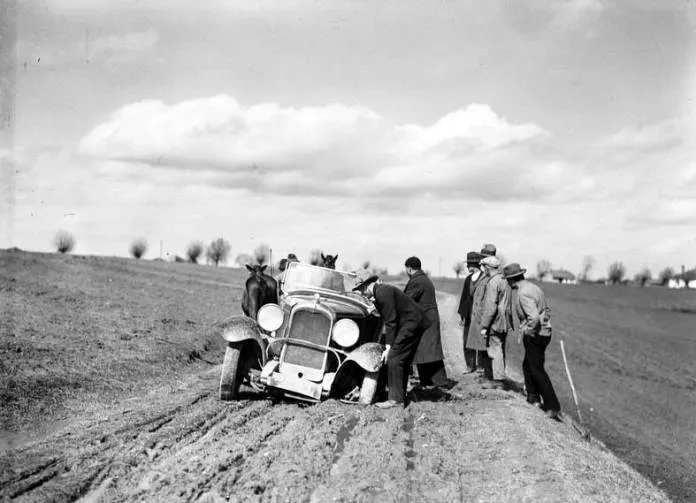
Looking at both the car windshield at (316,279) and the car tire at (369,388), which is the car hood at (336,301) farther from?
the car tire at (369,388)

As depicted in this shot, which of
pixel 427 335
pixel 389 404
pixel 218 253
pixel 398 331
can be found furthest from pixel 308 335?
pixel 218 253

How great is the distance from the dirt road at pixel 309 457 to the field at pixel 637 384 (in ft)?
12.4

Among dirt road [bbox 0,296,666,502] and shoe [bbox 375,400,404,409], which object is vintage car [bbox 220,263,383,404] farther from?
dirt road [bbox 0,296,666,502]

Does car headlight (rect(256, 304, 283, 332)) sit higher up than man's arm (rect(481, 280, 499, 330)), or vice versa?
man's arm (rect(481, 280, 499, 330))

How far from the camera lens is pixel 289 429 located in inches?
334

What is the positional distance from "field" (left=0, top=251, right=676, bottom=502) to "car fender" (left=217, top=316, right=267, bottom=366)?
77cm

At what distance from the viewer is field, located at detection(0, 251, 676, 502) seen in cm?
632

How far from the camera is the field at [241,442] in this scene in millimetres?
6324

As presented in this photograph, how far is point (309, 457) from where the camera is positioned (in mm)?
7160

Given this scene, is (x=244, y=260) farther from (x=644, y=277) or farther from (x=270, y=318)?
(x=644, y=277)

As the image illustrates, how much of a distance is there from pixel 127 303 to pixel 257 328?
1140 cm

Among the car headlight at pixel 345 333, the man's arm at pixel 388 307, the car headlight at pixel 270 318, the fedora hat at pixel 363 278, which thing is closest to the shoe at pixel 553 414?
the man's arm at pixel 388 307

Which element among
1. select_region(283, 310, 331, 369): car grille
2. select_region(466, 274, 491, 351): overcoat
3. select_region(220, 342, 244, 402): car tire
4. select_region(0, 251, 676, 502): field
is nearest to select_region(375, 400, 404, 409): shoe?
select_region(0, 251, 676, 502): field

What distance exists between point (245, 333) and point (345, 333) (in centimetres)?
139
